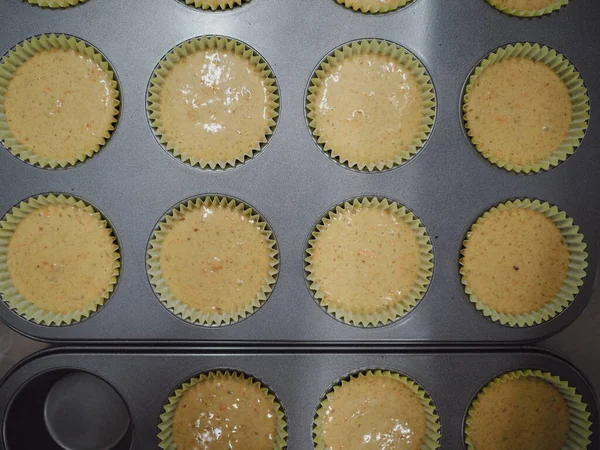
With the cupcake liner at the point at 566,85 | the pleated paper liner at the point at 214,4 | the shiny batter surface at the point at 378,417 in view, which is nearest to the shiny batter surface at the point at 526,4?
the cupcake liner at the point at 566,85

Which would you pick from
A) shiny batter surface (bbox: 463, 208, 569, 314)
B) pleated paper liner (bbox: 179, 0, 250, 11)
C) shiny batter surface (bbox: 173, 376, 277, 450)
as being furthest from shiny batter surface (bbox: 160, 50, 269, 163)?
shiny batter surface (bbox: 463, 208, 569, 314)

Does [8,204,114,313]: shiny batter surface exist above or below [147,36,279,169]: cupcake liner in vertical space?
below

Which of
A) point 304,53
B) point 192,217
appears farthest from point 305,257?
point 304,53

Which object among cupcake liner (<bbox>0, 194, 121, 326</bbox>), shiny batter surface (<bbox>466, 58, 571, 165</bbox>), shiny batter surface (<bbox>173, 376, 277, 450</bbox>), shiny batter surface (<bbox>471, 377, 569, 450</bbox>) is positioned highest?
shiny batter surface (<bbox>466, 58, 571, 165</bbox>)

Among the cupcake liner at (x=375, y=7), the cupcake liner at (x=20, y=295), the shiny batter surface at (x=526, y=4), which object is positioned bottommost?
the cupcake liner at (x=20, y=295)

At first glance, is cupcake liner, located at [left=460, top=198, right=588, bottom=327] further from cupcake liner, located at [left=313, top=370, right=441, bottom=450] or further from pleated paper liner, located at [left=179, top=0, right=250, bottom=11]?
pleated paper liner, located at [left=179, top=0, right=250, bottom=11]

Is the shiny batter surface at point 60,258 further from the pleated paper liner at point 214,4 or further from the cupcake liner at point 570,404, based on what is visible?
Answer: the cupcake liner at point 570,404
